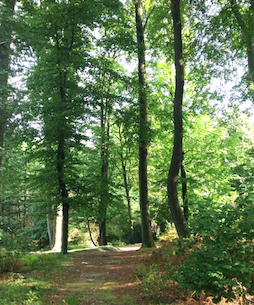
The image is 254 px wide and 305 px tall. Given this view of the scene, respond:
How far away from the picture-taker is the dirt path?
182 inches

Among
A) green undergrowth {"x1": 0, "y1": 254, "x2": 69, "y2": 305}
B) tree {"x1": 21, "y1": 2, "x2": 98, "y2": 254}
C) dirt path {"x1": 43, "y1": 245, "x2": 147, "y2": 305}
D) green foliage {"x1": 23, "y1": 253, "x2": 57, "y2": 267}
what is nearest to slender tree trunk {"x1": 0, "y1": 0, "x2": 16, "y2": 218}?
tree {"x1": 21, "y1": 2, "x2": 98, "y2": 254}

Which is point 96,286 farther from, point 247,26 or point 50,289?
point 247,26

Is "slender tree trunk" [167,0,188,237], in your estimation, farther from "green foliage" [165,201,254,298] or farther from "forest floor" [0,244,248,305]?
"green foliage" [165,201,254,298]

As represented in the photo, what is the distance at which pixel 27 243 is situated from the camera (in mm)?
6402

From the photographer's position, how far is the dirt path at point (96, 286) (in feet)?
15.1

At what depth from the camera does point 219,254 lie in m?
3.34

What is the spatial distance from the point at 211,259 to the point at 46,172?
7.97m

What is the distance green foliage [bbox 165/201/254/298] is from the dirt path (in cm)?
146

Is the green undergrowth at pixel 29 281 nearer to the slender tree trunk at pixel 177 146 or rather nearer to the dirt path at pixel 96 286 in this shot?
the dirt path at pixel 96 286

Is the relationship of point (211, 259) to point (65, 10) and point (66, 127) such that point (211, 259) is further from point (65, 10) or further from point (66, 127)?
point (65, 10)

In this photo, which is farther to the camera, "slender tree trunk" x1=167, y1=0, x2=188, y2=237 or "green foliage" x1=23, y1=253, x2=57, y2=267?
"slender tree trunk" x1=167, y1=0, x2=188, y2=237

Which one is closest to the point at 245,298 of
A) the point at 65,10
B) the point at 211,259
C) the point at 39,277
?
the point at 211,259

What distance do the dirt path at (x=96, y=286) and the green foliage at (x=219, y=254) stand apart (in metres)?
1.46

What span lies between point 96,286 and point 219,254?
3.39 m
